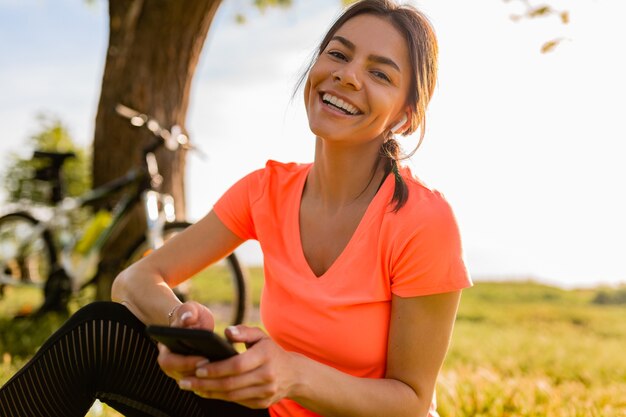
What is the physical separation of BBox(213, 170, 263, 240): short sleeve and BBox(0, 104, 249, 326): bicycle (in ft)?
6.54

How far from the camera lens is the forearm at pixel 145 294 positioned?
2035 mm

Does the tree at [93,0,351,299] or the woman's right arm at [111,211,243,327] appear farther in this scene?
the tree at [93,0,351,299]

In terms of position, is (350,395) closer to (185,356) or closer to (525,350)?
(185,356)

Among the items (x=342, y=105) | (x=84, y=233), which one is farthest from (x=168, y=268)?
(x=84, y=233)

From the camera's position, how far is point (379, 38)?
2014 mm

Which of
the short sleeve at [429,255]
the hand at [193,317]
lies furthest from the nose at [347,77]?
the hand at [193,317]

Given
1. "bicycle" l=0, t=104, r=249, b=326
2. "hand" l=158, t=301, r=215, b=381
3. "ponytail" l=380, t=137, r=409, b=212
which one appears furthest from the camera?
"bicycle" l=0, t=104, r=249, b=326

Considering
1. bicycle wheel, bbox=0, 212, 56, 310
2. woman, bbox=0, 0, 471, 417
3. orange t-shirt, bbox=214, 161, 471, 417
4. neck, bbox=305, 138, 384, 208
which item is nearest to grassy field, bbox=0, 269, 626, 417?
bicycle wheel, bbox=0, 212, 56, 310

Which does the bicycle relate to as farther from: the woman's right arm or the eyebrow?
the eyebrow

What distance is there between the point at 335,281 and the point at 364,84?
0.56 metres

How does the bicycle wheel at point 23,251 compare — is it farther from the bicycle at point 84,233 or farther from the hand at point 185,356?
the hand at point 185,356

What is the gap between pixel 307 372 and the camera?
5.03 ft

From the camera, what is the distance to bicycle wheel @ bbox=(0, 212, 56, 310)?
18.7 feet

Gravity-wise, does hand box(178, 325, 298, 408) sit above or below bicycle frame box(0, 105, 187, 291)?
above
